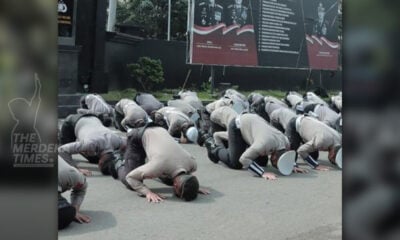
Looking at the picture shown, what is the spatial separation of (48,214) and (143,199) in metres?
3.53

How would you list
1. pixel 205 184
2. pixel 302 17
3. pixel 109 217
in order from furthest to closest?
1. pixel 302 17
2. pixel 205 184
3. pixel 109 217

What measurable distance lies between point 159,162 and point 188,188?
338 millimetres

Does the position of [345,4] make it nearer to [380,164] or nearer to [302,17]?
[380,164]

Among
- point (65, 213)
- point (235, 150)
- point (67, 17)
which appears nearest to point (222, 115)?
point (235, 150)

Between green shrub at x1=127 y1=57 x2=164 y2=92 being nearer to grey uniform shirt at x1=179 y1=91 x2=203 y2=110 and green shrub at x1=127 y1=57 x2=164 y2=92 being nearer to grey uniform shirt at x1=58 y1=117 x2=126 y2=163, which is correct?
grey uniform shirt at x1=179 y1=91 x2=203 y2=110

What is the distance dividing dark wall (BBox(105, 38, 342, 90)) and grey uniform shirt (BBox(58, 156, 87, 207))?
1039 cm

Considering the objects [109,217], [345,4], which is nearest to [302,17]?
[109,217]

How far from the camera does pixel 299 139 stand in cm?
705

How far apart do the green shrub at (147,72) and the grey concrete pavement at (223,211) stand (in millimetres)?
9500

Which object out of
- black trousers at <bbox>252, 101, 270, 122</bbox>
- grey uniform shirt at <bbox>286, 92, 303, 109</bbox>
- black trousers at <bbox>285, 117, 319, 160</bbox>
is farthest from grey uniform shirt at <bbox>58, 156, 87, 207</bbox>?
grey uniform shirt at <bbox>286, 92, 303, 109</bbox>

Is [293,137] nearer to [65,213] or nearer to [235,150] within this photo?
[235,150]

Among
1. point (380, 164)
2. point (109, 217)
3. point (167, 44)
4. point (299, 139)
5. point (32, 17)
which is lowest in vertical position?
point (109, 217)

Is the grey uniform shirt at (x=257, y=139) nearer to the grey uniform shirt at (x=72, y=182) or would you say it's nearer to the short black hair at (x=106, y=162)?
the short black hair at (x=106, y=162)

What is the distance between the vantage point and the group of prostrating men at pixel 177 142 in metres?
4.68
